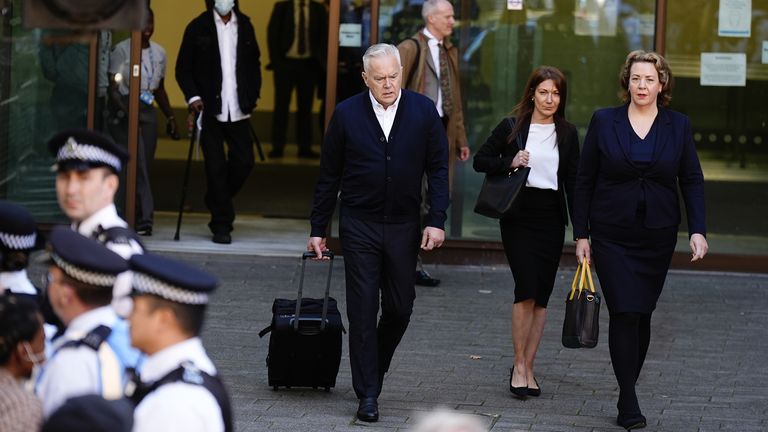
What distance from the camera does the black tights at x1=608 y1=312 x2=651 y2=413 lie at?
7.66m

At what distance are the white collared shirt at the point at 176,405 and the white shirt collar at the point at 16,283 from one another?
134cm

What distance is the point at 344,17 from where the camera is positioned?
41.2 ft

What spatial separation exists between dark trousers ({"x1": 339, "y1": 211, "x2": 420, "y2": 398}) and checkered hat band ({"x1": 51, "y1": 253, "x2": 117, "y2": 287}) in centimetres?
349

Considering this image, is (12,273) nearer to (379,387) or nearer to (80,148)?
(80,148)

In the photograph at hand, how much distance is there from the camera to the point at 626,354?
7.69 metres

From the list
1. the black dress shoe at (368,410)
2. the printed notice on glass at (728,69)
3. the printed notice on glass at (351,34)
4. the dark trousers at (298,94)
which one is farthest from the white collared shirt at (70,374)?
the dark trousers at (298,94)

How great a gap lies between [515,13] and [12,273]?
786 centimetres

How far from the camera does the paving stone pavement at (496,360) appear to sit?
7.86 m

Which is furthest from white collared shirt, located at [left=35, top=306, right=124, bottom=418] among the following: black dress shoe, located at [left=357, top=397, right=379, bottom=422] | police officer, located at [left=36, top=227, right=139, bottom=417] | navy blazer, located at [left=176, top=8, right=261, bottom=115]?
navy blazer, located at [left=176, top=8, right=261, bottom=115]

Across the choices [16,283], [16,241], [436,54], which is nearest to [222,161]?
[436,54]

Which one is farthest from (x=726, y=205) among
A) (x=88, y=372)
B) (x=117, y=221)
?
(x=88, y=372)

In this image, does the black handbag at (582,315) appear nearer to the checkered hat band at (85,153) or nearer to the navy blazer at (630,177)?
the navy blazer at (630,177)

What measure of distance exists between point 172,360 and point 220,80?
29.2 feet

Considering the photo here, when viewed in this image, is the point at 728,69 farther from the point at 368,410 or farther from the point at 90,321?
the point at 90,321
